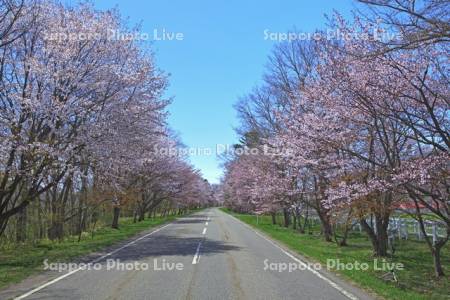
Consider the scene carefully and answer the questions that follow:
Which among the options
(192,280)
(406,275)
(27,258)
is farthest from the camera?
(27,258)

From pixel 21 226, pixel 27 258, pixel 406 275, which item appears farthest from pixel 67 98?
pixel 406 275

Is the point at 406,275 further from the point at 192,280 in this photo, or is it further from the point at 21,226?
the point at 21,226

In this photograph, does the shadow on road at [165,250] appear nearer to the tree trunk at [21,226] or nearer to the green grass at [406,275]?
the green grass at [406,275]

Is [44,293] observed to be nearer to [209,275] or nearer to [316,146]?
[209,275]

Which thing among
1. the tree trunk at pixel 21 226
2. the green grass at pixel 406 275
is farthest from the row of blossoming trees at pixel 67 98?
the green grass at pixel 406 275

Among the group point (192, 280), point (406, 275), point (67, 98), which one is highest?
point (67, 98)

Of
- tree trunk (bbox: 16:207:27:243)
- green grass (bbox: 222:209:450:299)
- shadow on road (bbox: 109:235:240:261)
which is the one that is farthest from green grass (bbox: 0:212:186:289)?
green grass (bbox: 222:209:450:299)

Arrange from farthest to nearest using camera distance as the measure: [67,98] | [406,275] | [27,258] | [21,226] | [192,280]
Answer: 1. [21,226]
2. [67,98]
3. [27,258]
4. [406,275]
5. [192,280]

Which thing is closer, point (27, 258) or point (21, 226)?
point (27, 258)

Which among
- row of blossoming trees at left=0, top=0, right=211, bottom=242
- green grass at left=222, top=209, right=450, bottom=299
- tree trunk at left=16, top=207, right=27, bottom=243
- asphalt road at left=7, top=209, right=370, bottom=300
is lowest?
green grass at left=222, top=209, right=450, bottom=299

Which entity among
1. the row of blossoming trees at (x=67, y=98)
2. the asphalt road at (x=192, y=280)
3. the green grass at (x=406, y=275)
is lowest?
the green grass at (x=406, y=275)

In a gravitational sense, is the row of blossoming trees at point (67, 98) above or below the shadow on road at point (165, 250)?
above

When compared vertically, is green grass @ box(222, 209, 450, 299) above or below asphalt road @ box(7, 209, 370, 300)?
below

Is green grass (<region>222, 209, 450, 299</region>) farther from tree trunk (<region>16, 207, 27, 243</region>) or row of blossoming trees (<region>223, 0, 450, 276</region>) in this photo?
tree trunk (<region>16, 207, 27, 243</region>)
